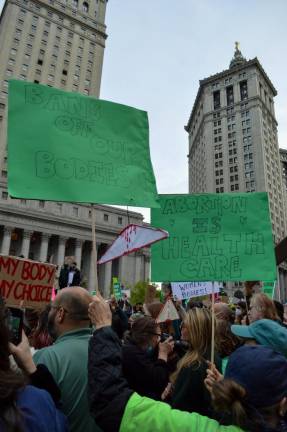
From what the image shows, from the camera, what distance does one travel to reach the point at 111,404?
171 centimetres

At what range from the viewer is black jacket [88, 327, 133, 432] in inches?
66.3

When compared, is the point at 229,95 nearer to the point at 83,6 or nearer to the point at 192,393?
the point at 83,6

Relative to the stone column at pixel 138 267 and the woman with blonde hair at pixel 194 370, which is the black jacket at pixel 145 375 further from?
the stone column at pixel 138 267

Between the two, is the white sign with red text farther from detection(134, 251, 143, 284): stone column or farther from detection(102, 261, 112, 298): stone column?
detection(134, 251, 143, 284): stone column

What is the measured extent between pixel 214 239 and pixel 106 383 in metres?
2.71

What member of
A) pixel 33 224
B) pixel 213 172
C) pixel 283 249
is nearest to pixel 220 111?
pixel 213 172

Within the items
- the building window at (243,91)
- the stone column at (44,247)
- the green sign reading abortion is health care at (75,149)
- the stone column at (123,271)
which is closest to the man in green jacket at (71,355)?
the green sign reading abortion is health care at (75,149)

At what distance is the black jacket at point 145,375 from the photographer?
132 inches

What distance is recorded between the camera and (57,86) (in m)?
59.3

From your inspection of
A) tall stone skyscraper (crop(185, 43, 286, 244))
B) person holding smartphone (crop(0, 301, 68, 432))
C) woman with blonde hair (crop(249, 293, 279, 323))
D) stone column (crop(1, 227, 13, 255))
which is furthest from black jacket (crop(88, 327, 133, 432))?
tall stone skyscraper (crop(185, 43, 286, 244))

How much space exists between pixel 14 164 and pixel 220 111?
8834 cm

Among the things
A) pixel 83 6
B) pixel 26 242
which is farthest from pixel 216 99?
pixel 26 242

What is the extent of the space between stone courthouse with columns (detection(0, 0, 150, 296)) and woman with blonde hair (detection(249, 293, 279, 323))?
4641 cm

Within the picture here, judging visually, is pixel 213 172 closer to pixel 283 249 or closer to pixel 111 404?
pixel 283 249
